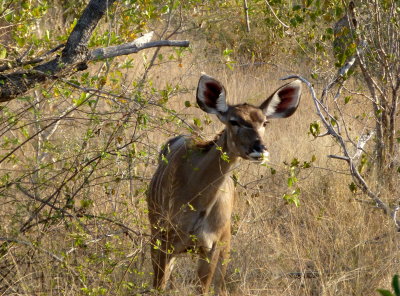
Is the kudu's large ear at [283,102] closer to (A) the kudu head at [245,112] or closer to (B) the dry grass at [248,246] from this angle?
(A) the kudu head at [245,112]

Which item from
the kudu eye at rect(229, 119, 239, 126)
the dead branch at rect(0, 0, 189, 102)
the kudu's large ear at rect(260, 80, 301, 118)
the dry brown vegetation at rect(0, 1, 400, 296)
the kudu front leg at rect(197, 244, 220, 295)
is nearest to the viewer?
the dead branch at rect(0, 0, 189, 102)

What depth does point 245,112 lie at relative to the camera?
19.3 ft

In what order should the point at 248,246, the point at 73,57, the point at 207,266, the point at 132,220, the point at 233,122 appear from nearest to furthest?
the point at 73,57
the point at 132,220
the point at 233,122
the point at 207,266
the point at 248,246

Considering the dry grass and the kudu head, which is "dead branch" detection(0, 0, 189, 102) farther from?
the kudu head

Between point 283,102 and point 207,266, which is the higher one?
point 283,102

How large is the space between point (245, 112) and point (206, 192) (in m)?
0.69

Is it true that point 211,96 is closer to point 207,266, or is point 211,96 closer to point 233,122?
point 233,122

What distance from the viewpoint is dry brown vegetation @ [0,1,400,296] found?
4.80 meters

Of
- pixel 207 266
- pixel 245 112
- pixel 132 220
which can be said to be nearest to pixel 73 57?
pixel 132 220

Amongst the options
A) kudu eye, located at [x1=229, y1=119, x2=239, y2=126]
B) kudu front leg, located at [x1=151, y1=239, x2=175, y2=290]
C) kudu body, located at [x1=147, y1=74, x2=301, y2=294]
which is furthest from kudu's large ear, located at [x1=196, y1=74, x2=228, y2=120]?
kudu front leg, located at [x1=151, y1=239, x2=175, y2=290]

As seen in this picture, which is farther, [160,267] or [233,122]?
[160,267]

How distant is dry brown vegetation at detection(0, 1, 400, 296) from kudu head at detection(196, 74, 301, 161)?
0.71 feet

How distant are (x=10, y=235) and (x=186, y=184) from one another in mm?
1606

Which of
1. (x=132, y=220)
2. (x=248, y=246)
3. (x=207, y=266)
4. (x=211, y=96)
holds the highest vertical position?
(x=211, y=96)
